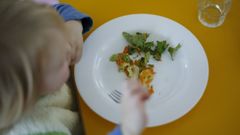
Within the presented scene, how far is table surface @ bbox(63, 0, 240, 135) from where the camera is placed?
2.59 feet

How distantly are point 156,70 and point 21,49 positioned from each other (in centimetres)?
38

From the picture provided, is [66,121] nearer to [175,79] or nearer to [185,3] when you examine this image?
[175,79]

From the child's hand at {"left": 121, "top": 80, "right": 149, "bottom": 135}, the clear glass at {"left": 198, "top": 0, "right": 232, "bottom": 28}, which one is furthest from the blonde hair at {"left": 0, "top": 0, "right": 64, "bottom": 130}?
the clear glass at {"left": 198, "top": 0, "right": 232, "bottom": 28}

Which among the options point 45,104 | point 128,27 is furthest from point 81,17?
point 45,104

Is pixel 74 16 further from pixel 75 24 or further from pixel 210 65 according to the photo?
pixel 210 65

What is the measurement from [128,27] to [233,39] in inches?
9.8

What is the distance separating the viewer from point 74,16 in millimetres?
906

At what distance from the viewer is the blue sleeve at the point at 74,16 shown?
0.90 m

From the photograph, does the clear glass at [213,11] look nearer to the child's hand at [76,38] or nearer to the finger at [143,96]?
the child's hand at [76,38]

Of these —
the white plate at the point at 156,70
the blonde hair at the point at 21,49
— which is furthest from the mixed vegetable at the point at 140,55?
the blonde hair at the point at 21,49

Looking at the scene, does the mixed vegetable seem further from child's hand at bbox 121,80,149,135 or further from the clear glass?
child's hand at bbox 121,80,149,135

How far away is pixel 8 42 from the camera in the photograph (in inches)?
21.9

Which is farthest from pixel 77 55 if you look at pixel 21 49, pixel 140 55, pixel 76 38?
pixel 21 49

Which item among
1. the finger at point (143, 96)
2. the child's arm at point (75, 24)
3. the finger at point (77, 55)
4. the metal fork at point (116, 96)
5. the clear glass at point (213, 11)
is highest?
the clear glass at point (213, 11)
